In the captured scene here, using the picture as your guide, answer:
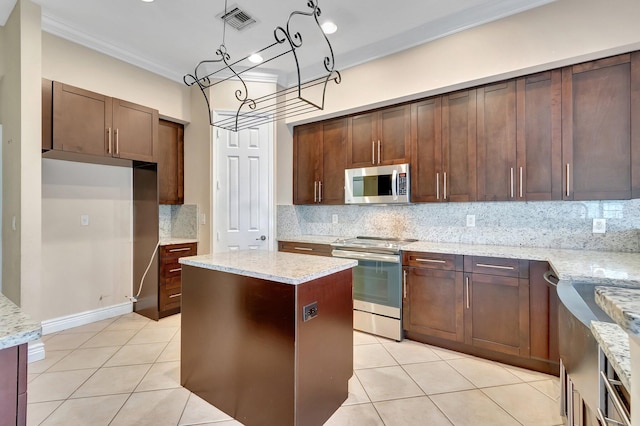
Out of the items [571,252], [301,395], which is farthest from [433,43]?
[301,395]

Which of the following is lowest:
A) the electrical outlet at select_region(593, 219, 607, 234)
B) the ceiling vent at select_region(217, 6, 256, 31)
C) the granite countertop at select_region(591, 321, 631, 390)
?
the granite countertop at select_region(591, 321, 631, 390)

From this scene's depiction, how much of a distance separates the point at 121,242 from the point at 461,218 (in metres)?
4.01

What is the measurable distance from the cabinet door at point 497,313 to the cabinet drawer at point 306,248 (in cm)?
151

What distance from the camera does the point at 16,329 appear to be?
0.88 m

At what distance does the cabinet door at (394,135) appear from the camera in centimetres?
329

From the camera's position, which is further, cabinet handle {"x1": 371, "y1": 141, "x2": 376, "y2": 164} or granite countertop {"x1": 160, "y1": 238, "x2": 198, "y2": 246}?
granite countertop {"x1": 160, "y1": 238, "x2": 198, "y2": 246}

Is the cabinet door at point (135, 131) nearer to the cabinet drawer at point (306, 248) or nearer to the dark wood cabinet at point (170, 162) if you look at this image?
the dark wood cabinet at point (170, 162)

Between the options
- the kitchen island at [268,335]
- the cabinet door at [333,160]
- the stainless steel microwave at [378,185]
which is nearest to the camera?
the kitchen island at [268,335]

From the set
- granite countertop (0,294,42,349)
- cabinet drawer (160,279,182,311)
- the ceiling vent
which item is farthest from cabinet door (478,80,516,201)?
cabinet drawer (160,279,182,311)

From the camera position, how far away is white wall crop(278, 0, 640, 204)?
7.38ft

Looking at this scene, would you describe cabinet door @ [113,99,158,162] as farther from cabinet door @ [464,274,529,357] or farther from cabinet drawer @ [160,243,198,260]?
cabinet door @ [464,274,529,357]

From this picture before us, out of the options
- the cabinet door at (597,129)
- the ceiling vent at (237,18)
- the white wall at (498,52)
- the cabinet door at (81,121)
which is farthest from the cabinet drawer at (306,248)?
the ceiling vent at (237,18)

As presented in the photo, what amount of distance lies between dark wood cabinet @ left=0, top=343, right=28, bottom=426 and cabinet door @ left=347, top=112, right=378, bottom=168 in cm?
318

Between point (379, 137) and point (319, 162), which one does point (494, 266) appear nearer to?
point (379, 137)
